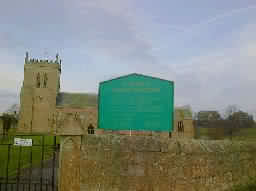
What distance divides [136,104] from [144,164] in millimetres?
1525

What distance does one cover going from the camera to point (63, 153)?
18.8 ft

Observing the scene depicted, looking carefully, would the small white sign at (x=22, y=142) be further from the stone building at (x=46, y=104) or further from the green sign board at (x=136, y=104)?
the stone building at (x=46, y=104)

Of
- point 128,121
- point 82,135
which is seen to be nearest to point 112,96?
point 128,121

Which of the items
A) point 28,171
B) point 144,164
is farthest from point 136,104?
point 28,171

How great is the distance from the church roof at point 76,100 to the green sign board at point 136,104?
4709cm

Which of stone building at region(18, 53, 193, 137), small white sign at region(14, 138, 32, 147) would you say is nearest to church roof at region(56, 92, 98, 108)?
stone building at region(18, 53, 193, 137)

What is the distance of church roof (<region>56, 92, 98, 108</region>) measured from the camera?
52975mm

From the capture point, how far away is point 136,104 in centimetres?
618

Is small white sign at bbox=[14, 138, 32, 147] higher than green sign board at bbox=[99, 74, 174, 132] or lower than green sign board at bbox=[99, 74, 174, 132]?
lower

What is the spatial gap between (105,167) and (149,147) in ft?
3.91

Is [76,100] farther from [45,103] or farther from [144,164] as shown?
[144,164]

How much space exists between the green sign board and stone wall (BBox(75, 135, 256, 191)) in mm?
364

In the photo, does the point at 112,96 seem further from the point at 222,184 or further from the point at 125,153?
the point at 222,184

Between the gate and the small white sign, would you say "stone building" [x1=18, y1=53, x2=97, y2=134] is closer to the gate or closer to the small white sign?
the gate
